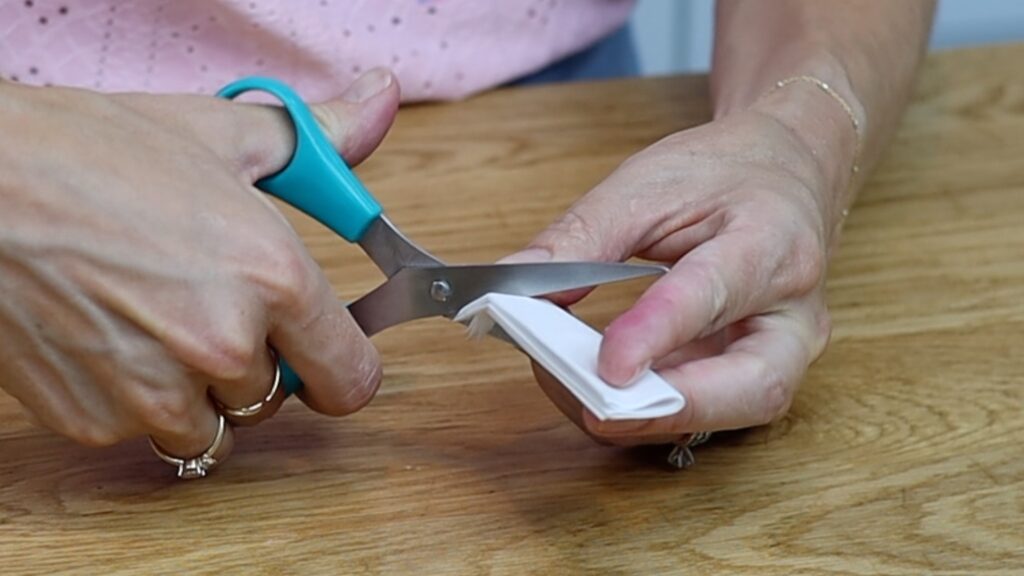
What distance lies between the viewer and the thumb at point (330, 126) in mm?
595

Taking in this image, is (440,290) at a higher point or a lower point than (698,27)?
higher

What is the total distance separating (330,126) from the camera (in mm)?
627

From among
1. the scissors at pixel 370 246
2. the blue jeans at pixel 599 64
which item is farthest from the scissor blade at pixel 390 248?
the blue jeans at pixel 599 64

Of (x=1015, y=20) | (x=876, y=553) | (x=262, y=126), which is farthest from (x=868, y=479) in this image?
(x=1015, y=20)

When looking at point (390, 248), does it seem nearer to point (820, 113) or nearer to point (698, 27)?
point (820, 113)

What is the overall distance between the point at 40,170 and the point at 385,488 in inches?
8.0

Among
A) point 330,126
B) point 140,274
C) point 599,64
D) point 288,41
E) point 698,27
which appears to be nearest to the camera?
point 140,274

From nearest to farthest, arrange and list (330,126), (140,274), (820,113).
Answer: (140,274)
(330,126)
(820,113)

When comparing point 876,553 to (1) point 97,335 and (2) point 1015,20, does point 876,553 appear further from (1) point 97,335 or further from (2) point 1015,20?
(2) point 1015,20

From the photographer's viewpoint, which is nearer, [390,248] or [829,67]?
[390,248]

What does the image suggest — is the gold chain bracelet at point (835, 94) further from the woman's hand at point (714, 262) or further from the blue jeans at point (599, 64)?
the blue jeans at point (599, 64)

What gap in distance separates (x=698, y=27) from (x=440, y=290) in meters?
1.19

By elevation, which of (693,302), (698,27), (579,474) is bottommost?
(698,27)

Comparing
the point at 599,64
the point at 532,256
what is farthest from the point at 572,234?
the point at 599,64
